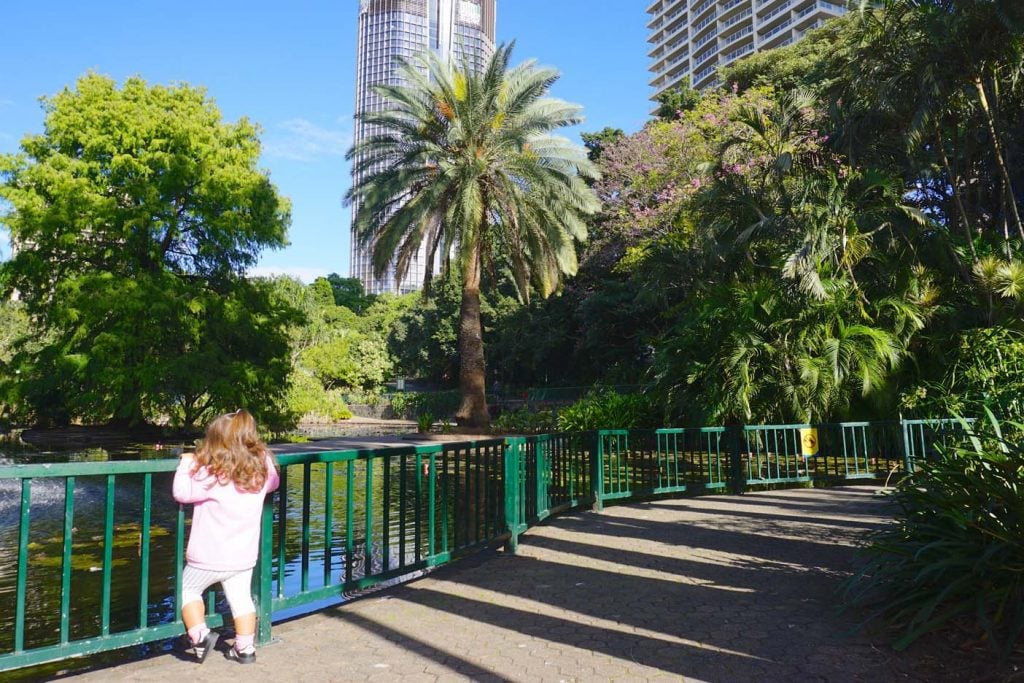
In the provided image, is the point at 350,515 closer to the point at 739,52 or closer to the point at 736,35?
the point at 739,52

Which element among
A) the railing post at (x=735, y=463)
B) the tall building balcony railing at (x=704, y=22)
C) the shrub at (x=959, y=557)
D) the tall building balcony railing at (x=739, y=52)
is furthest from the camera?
the tall building balcony railing at (x=704, y=22)

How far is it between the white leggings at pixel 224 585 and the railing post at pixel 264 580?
0.71 ft

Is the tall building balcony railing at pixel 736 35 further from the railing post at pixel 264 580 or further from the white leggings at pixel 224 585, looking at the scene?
the white leggings at pixel 224 585

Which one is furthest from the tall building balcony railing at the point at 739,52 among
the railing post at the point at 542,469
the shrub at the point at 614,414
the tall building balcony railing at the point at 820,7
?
the railing post at the point at 542,469

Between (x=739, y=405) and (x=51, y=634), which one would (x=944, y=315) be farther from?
(x=51, y=634)

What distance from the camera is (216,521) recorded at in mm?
3621

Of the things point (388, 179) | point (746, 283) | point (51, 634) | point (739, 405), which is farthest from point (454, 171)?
point (51, 634)

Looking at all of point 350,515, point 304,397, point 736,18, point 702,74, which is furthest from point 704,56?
point 350,515

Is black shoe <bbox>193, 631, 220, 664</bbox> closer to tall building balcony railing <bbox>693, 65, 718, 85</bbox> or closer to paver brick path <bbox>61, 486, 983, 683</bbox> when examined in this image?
paver brick path <bbox>61, 486, 983, 683</bbox>

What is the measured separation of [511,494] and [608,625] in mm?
2295

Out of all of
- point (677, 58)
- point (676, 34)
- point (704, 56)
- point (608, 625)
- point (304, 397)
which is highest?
point (676, 34)

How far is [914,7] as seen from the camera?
13750 mm

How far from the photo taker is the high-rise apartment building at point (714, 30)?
7536 centimetres

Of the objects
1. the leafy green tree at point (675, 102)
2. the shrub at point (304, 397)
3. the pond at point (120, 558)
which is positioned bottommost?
the pond at point (120, 558)
